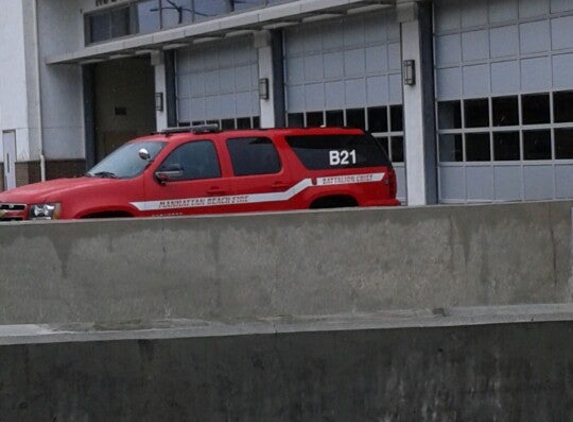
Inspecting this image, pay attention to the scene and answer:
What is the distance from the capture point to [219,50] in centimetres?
3088

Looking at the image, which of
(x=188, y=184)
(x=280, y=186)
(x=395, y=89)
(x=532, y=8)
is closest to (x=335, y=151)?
(x=280, y=186)

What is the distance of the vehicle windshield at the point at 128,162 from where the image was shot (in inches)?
637

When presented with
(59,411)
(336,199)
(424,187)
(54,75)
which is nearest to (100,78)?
(54,75)

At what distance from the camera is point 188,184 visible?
53.0ft

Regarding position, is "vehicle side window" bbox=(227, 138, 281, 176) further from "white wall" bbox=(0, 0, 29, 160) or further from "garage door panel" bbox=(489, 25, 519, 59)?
"white wall" bbox=(0, 0, 29, 160)

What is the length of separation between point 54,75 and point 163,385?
3192 centimetres

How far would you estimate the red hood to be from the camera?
15.1 meters

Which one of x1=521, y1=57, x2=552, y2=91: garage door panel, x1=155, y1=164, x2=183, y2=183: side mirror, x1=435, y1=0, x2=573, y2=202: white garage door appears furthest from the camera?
x1=521, y1=57, x2=552, y2=91: garage door panel

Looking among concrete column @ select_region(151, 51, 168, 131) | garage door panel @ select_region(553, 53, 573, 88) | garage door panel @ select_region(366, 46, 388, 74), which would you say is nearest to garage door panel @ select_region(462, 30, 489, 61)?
garage door panel @ select_region(553, 53, 573, 88)

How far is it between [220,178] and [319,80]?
10934mm

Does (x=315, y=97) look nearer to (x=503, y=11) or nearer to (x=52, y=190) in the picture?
(x=503, y=11)

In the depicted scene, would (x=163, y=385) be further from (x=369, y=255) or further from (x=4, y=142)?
(x=4, y=142)

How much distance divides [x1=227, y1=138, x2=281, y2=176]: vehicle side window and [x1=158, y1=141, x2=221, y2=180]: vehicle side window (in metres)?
0.27

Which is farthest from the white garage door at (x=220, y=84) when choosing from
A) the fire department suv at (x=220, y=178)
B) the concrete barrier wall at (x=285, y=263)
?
the concrete barrier wall at (x=285, y=263)
